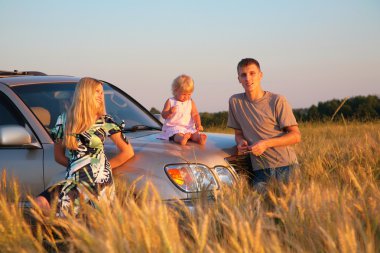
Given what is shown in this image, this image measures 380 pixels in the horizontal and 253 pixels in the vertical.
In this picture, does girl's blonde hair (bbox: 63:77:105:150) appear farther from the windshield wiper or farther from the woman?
the windshield wiper

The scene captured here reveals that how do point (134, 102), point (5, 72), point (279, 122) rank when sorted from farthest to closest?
point (5, 72) → point (134, 102) → point (279, 122)

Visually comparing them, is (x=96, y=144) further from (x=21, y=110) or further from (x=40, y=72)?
(x=40, y=72)

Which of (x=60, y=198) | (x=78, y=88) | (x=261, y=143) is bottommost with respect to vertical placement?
(x=60, y=198)

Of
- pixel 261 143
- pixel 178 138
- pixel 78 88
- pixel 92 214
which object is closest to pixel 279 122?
pixel 261 143

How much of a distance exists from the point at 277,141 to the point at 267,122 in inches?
10.5

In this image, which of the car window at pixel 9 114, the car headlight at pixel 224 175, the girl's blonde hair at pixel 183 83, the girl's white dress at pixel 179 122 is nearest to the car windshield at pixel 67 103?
the car window at pixel 9 114

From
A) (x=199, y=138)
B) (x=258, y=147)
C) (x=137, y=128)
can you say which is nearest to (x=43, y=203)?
(x=199, y=138)

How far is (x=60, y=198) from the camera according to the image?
4488 mm

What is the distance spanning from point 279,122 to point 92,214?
2687 millimetres

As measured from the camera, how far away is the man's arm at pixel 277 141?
17.5 ft

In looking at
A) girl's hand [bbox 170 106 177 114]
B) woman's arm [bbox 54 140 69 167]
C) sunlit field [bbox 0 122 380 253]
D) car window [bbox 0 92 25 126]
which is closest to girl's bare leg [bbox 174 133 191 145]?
girl's hand [bbox 170 106 177 114]

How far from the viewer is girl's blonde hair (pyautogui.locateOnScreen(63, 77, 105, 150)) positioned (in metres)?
4.62

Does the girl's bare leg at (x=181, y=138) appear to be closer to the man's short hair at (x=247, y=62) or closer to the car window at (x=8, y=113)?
the man's short hair at (x=247, y=62)

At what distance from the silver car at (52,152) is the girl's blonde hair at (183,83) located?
47cm
